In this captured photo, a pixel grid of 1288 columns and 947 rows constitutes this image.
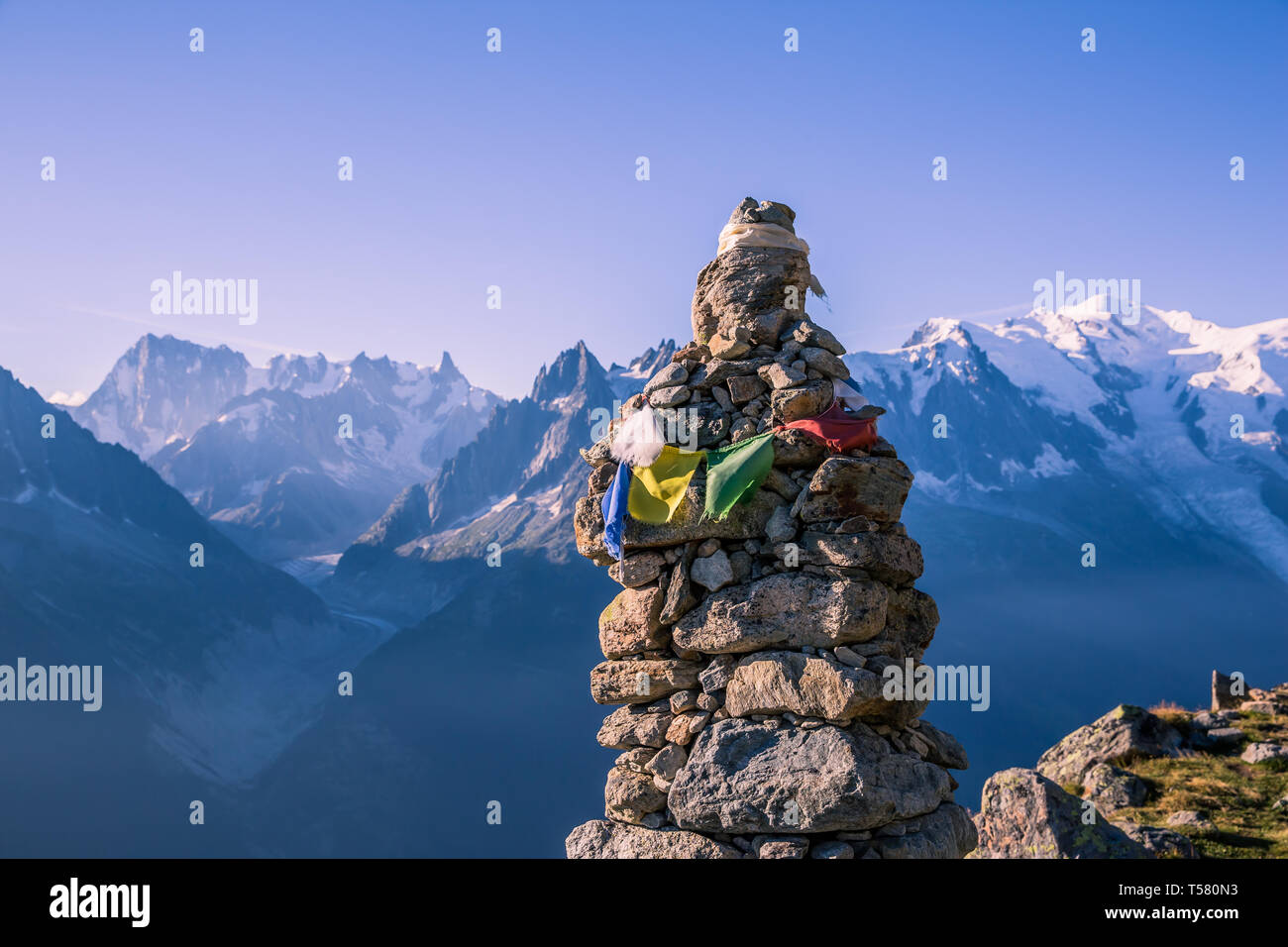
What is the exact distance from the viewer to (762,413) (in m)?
15.2

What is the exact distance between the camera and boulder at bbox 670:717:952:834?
41.3 feet

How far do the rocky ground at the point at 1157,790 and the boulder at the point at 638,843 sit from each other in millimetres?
8073

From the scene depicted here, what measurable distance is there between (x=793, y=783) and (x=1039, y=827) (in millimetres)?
8044

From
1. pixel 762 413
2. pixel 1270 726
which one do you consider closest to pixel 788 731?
pixel 762 413

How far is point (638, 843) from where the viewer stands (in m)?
13.7

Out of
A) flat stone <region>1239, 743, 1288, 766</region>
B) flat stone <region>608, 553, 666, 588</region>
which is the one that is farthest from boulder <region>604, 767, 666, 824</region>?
flat stone <region>1239, 743, 1288, 766</region>

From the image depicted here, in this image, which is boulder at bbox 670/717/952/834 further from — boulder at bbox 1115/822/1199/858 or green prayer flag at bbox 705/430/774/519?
boulder at bbox 1115/822/1199/858

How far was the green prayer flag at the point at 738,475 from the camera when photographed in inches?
554

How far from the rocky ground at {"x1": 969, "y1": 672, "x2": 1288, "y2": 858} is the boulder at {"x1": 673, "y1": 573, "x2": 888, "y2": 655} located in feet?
25.5

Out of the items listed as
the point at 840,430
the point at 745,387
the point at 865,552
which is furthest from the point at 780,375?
the point at 865,552

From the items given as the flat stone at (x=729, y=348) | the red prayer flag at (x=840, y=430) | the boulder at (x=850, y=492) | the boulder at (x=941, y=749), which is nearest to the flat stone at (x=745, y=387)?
the flat stone at (x=729, y=348)
